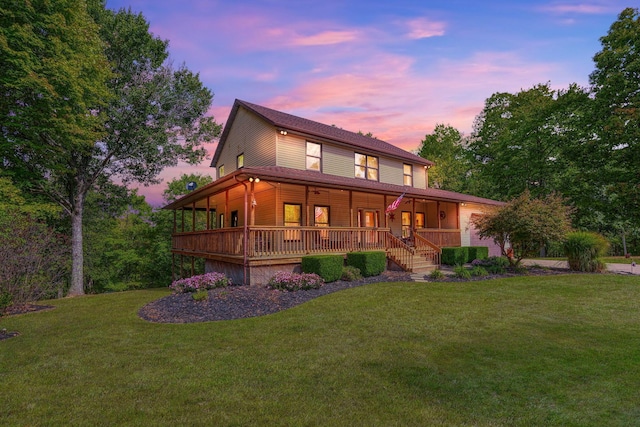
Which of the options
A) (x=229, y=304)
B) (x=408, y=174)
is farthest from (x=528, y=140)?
(x=229, y=304)

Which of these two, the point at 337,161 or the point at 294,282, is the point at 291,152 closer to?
the point at 337,161

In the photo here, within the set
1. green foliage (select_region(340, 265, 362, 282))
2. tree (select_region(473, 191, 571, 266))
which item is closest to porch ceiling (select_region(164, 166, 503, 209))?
green foliage (select_region(340, 265, 362, 282))

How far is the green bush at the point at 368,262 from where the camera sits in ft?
43.0

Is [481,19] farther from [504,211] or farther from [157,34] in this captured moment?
[157,34]

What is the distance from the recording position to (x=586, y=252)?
1460cm

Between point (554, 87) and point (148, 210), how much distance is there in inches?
1686

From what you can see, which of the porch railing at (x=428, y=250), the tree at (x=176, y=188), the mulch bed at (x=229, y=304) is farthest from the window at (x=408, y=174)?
the tree at (x=176, y=188)

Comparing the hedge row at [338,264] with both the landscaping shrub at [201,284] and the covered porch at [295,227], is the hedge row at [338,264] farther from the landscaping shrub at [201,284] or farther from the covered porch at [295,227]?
the landscaping shrub at [201,284]

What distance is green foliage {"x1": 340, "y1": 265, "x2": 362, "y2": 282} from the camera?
12422 millimetres

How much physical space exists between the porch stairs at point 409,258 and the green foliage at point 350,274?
9.43 feet

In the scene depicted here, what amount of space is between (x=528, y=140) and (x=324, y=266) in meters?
28.0

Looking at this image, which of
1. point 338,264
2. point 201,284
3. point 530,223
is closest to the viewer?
point 201,284

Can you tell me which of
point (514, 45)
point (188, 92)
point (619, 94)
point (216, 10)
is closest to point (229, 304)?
point (216, 10)

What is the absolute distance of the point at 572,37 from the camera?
10.9 m
